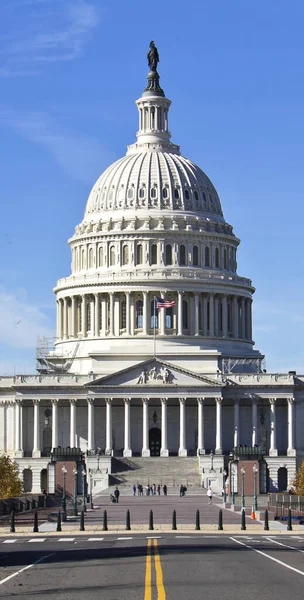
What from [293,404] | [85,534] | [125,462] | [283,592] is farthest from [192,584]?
[293,404]

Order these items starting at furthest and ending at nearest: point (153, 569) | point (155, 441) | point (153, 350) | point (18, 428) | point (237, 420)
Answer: point (153, 350) → point (155, 441) → point (18, 428) → point (237, 420) → point (153, 569)

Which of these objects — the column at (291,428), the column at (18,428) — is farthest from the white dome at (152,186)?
the column at (291,428)

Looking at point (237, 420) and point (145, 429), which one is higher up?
point (237, 420)

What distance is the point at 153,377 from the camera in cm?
16688

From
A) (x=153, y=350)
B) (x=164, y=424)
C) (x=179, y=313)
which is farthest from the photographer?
(x=179, y=313)

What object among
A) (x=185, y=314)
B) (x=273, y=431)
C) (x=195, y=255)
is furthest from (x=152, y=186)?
(x=273, y=431)

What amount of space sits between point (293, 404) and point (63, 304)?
3701 centimetres

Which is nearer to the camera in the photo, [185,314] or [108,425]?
[108,425]

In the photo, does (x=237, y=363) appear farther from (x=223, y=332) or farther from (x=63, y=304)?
(x=63, y=304)

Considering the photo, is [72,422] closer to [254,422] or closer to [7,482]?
[254,422]

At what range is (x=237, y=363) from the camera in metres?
180

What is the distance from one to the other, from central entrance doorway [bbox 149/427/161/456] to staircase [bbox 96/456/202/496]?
8.32 metres

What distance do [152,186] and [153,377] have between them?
32092 mm

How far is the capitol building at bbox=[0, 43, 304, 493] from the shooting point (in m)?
166
